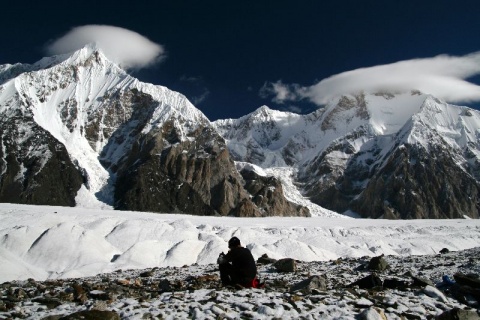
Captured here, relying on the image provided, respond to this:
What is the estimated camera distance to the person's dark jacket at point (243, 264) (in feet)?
37.8

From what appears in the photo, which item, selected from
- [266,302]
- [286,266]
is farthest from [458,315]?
[286,266]

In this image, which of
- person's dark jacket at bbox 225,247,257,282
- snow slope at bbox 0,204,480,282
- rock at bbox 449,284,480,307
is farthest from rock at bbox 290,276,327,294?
snow slope at bbox 0,204,480,282

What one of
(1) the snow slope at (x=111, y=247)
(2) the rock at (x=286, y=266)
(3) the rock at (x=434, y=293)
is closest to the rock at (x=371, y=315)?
(3) the rock at (x=434, y=293)

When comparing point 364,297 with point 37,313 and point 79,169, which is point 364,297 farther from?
point 79,169

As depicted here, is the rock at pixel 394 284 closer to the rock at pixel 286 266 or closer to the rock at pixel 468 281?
the rock at pixel 468 281

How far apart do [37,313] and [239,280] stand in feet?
16.3

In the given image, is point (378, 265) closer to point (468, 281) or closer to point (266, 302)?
point (468, 281)

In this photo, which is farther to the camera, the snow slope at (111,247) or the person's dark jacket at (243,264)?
the snow slope at (111,247)

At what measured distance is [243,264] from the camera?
37.9ft

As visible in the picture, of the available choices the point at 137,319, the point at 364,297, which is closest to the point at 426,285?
the point at 364,297

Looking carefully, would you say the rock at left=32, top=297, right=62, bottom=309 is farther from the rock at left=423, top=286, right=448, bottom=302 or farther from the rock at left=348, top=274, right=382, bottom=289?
the rock at left=423, top=286, right=448, bottom=302

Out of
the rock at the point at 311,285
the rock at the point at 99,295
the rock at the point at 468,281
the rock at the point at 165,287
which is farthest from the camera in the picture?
the rock at the point at 165,287

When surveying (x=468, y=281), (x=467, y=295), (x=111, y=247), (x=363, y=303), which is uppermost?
(x=468, y=281)

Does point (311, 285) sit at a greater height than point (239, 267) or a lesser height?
lesser
